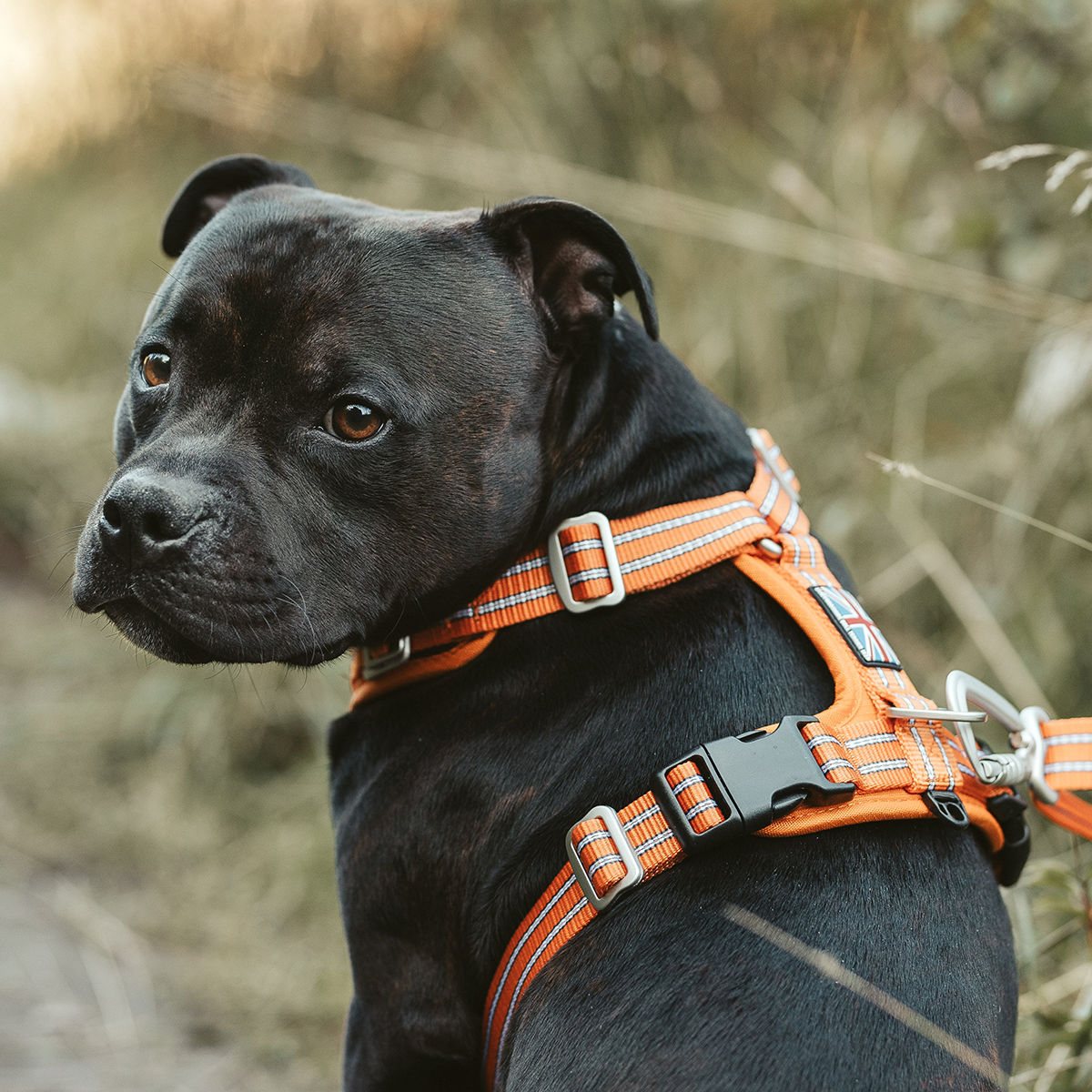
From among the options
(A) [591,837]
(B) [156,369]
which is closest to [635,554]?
(A) [591,837]

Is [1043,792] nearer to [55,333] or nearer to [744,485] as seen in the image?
[744,485]

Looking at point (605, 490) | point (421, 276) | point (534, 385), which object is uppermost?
point (421, 276)

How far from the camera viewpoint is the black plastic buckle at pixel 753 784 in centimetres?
154

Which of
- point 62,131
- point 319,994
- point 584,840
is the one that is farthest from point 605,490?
point 62,131

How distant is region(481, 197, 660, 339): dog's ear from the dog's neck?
72mm

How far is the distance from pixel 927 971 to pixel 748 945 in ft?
0.84

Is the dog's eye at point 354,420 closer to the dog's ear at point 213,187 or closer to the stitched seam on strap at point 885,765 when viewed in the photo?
the dog's ear at point 213,187

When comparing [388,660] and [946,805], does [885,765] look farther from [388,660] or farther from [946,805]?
[388,660]

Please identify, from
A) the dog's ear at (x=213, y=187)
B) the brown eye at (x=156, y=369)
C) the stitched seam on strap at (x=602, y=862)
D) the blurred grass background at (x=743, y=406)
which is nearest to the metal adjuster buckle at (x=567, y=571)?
the stitched seam on strap at (x=602, y=862)

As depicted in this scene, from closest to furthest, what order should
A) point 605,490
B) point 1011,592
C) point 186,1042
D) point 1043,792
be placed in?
point 1043,792, point 605,490, point 186,1042, point 1011,592

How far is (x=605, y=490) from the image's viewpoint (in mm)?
1984

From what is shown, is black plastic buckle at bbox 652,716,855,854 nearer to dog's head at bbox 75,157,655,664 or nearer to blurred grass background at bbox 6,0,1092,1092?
dog's head at bbox 75,157,655,664

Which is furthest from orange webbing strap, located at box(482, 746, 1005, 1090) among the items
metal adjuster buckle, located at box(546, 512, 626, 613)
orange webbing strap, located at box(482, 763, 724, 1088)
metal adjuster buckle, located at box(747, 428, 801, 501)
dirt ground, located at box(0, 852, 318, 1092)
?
dirt ground, located at box(0, 852, 318, 1092)

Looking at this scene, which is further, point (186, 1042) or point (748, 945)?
point (186, 1042)
